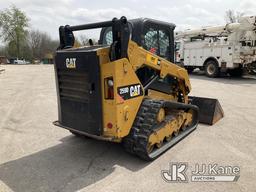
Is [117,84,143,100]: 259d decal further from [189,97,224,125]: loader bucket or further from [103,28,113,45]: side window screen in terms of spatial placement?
[189,97,224,125]: loader bucket

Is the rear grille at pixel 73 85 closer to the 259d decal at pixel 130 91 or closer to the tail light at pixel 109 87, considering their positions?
the tail light at pixel 109 87

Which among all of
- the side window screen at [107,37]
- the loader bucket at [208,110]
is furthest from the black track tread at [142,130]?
the loader bucket at [208,110]

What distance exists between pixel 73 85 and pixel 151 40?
1758 millimetres

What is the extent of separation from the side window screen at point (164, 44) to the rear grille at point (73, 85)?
1981 mm

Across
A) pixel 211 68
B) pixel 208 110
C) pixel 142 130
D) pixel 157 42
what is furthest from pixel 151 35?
pixel 211 68

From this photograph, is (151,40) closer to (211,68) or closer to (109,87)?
(109,87)

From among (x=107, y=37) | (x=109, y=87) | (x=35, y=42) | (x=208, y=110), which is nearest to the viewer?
(x=109, y=87)

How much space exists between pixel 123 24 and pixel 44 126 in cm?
381

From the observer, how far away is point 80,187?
3.80 metres

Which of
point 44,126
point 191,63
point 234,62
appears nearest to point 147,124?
point 44,126

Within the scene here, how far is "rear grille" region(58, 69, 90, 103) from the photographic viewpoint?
169 inches

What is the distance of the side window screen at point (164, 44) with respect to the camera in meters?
5.59

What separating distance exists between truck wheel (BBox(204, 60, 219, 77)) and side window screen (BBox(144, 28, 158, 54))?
1269 cm

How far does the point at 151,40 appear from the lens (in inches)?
209
